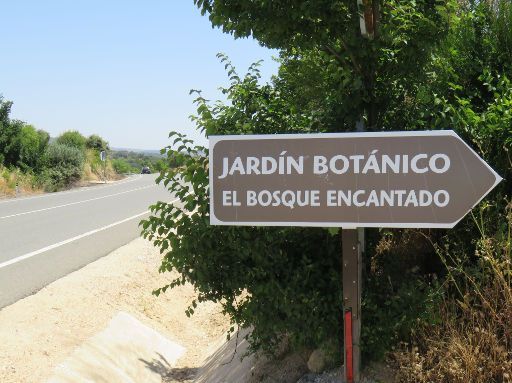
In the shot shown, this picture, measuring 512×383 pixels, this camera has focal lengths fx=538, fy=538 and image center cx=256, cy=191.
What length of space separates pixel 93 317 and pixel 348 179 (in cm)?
384

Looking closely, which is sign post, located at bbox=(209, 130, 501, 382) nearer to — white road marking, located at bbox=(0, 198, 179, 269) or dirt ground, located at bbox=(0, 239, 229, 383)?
dirt ground, located at bbox=(0, 239, 229, 383)

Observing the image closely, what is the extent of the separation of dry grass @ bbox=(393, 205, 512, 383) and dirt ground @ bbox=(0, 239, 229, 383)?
8.94ft

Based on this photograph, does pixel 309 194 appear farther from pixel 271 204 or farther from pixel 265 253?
pixel 265 253

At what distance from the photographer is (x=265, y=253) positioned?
3.22m

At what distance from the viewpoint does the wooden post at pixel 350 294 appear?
284 cm

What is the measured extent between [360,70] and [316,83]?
0.62m

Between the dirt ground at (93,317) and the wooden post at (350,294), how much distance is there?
244cm

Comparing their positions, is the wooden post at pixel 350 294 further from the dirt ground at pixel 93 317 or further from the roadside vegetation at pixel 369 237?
the dirt ground at pixel 93 317

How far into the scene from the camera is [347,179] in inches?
102

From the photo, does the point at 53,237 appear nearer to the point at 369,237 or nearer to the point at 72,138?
the point at 369,237

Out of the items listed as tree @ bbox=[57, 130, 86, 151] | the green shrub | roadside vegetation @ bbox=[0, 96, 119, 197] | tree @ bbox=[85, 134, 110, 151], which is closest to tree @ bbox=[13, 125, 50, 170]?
roadside vegetation @ bbox=[0, 96, 119, 197]

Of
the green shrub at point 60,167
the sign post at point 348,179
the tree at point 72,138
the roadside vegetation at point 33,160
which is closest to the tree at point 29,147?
the roadside vegetation at point 33,160

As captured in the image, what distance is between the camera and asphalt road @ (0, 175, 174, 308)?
7.21 m

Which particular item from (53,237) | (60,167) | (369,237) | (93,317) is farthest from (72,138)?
(369,237)
